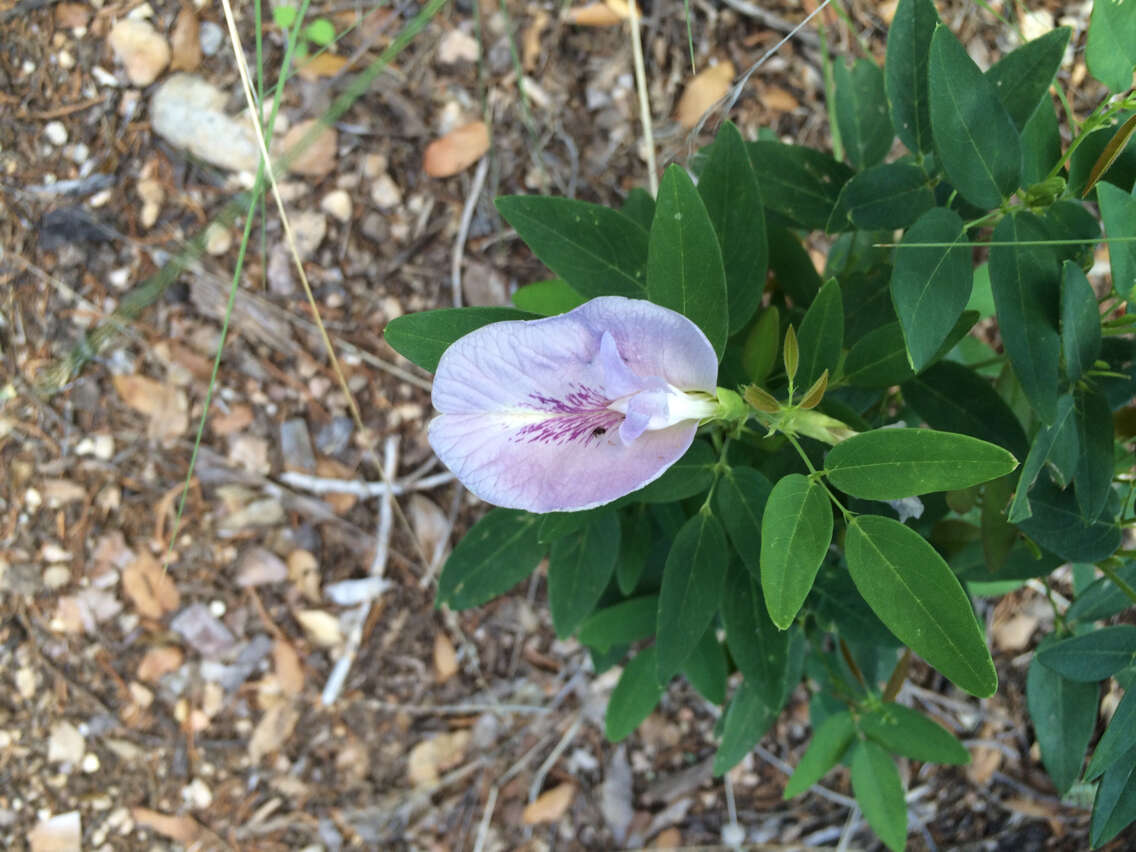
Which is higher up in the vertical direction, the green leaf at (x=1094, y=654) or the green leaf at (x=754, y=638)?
the green leaf at (x=1094, y=654)

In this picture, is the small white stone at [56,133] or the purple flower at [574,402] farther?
the small white stone at [56,133]

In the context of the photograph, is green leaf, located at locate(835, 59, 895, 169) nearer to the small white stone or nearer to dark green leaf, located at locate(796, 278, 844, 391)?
dark green leaf, located at locate(796, 278, 844, 391)

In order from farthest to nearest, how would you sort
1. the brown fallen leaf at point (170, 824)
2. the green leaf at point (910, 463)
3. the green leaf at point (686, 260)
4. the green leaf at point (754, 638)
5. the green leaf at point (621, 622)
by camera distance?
the brown fallen leaf at point (170, 824), the green leaf at point (621, 622), the green leaf at point (754, 638), the green leaf at point (686, 260), the green leaf at point (910, 463)

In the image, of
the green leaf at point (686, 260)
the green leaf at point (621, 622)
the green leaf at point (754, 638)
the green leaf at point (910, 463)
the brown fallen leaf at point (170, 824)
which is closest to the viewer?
the green leaf at point (910, 463)

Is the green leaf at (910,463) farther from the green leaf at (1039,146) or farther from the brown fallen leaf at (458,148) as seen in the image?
the brown fallen leaf at (458,148)

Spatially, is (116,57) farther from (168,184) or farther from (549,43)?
(549,43)

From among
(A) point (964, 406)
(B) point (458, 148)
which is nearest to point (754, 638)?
(A) point (964, 406)

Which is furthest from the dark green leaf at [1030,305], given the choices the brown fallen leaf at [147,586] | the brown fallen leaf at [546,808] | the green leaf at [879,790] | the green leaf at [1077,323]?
the brown fallen leaf at [147,586]
